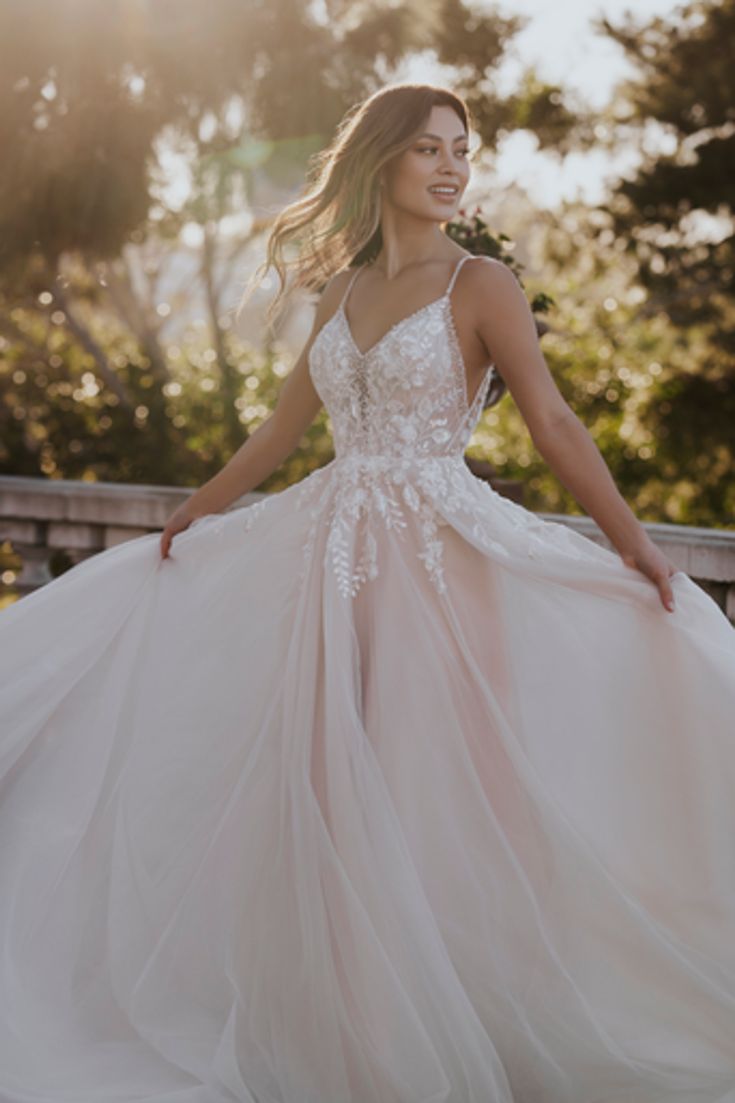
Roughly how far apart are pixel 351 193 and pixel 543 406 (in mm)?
A: 763

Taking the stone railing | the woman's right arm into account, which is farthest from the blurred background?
the woman's right arm

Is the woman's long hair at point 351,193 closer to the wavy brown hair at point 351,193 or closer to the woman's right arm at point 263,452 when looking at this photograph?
the wavy brown hair at point 351,193

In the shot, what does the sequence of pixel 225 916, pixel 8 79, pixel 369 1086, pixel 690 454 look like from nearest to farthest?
1. pixel 369 1086
2. pixel 225 916
3. pixel 8 79
4. pixel 690 454

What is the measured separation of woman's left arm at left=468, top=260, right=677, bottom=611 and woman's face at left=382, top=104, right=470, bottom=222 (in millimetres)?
274

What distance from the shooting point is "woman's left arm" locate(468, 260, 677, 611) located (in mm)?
3229

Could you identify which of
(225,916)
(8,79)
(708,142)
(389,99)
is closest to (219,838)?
(225,916)

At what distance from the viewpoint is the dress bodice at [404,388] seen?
10.8ft

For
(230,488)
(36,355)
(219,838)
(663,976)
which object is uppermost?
(36,355)

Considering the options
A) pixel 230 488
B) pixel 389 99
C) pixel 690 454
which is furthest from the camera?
pixel 690 454

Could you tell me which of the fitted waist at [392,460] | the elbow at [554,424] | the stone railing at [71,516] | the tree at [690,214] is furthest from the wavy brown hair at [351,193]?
the tree at [690,214]

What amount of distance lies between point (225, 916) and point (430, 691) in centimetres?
66

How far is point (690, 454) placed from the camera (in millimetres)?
19812

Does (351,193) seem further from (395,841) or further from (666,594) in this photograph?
(395,841)

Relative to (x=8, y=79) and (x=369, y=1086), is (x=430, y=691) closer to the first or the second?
(x=369, y=1086)
